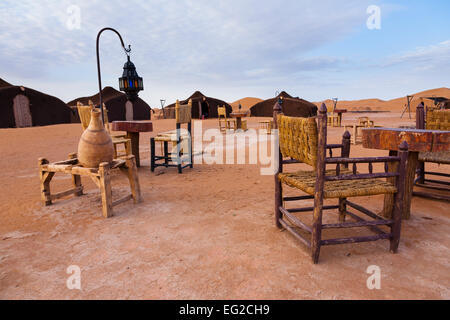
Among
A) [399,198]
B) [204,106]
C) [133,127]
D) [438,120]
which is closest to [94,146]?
[133,127]

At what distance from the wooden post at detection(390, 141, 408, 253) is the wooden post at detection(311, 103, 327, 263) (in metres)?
0.68

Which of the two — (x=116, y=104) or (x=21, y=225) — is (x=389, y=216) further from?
(x=116, y=104)

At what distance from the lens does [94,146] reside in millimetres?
3336

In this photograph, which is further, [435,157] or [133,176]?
[133,176]

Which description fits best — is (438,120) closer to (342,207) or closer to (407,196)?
(407,196)

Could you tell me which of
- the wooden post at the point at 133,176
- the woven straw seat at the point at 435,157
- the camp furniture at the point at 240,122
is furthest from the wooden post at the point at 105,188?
the camp furniture at the point at 240,122

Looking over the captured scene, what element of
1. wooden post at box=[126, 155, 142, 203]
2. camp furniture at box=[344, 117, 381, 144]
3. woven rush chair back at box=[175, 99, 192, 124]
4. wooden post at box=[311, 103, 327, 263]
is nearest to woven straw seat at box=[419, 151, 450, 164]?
wooden post at box=[311, 103, 327, 263]

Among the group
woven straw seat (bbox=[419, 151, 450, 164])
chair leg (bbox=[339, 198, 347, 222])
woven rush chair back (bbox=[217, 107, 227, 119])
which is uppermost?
woven rush chair back (bbox=[217, 107, 227, 119])

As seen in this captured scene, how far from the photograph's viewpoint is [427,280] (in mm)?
1967

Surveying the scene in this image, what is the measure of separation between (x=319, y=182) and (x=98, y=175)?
2388mm

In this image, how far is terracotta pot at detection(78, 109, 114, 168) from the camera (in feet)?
10.9

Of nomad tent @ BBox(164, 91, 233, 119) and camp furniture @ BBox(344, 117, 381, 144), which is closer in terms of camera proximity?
camp furniture @ BBox(344, 117, 381, 144)

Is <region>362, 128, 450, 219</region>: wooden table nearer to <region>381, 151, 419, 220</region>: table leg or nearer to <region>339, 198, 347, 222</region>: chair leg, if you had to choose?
<region>381, 151, 419, 220</region>: table leg

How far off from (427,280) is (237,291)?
133 centimetres
